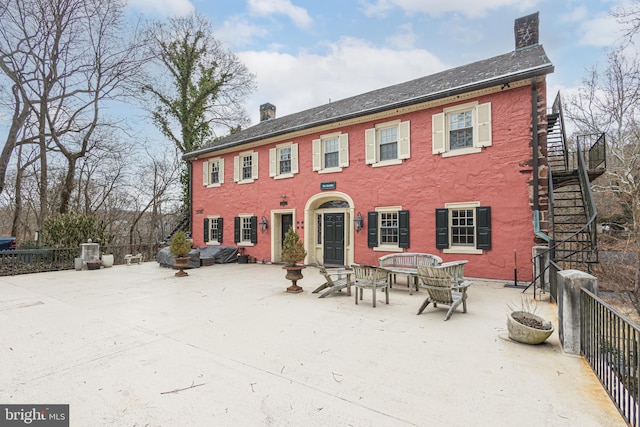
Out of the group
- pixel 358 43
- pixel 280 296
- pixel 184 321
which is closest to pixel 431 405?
pixel 184 321

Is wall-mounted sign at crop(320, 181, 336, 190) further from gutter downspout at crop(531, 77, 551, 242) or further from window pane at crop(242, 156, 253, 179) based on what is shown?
gutter downspout at crop(531, 77, 551, 242)

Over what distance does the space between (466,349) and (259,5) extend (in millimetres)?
11172

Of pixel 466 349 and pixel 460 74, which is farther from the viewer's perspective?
pixel 460 74

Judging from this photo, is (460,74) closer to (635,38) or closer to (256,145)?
(635,38)

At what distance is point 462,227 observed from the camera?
392 inches

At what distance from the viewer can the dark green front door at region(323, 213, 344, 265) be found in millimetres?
12812

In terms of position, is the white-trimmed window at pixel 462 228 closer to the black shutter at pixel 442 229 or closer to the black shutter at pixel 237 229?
the black shutter at pixel 442 229

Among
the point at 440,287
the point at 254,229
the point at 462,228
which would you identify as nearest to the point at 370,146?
the point at 462,228

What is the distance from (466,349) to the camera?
4.09 metres

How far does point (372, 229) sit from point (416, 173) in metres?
2.55

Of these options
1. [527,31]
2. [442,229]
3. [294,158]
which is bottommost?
[442,229]

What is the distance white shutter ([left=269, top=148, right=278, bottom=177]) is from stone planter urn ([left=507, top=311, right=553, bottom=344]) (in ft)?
38.0

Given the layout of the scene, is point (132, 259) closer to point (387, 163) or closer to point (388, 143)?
point (387, 163)
